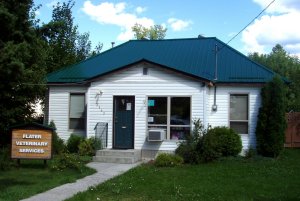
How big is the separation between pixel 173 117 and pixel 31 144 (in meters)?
6.07

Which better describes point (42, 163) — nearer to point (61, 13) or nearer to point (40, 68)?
point (40, 68)

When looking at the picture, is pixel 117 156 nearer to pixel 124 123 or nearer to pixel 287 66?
pixel 124 123

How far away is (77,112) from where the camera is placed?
20.5 metres

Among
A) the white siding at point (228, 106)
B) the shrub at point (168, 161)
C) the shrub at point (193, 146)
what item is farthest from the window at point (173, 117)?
the shrub at point (168, 161)

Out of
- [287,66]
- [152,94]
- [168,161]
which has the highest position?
[287,66]

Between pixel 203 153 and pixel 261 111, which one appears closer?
pixel 203 153

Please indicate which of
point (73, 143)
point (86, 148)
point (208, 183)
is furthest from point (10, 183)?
point (73, 143)

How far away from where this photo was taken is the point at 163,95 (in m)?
18.3

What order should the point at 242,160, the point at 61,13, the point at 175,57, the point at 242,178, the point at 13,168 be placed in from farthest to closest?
1. the point at 61,13
2. the point at 175,57
3. the point at 242,160
4. the point at 13,168
5. the point at 242,178

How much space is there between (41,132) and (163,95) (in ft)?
18.3

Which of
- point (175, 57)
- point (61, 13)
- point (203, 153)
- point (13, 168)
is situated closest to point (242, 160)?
point (203, 153)

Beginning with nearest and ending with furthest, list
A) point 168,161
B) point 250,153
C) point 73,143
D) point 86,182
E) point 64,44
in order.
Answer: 1. point 86,182
2. point 168,161
3. point 250,153
4. point 73,143
5. point 64,44

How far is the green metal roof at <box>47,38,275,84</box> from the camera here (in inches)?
762

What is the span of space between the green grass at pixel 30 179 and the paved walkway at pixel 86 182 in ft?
0.80
